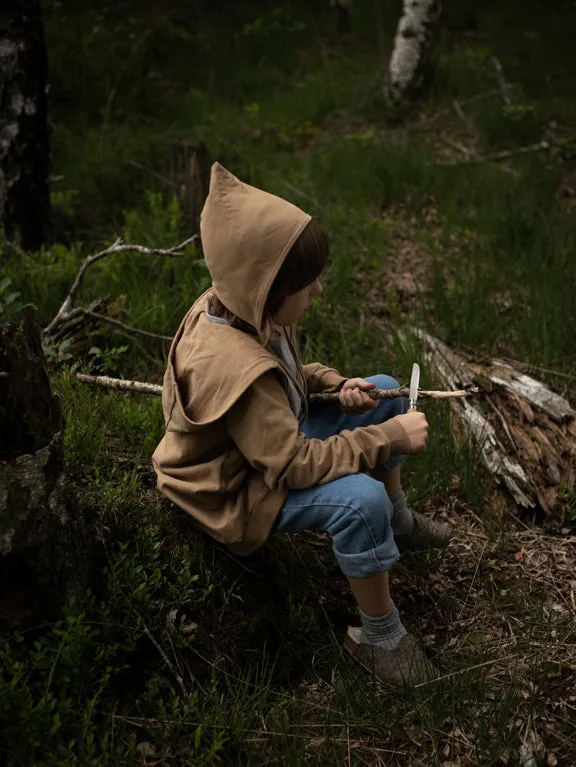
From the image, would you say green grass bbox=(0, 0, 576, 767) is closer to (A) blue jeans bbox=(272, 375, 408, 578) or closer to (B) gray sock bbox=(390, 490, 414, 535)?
(B) gray sock bbox=(390, 490, 414, 535)

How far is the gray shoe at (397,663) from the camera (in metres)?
2.59

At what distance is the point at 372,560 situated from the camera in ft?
8.16

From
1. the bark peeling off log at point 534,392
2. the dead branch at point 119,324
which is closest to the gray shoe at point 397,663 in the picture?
the bark peeling off log at point 534,392

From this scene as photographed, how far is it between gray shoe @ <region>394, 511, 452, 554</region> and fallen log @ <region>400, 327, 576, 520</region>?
0.48 m

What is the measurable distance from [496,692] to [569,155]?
4.99 m

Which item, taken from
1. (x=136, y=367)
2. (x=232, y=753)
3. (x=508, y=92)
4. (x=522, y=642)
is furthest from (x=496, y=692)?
(x=508, y=92)

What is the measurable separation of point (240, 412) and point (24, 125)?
127 inches

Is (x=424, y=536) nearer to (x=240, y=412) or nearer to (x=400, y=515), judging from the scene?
(x=400, y=515)

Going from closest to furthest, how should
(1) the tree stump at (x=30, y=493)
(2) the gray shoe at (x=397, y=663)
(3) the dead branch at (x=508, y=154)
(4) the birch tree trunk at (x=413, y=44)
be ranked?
(1) the tree stump at (x=30, y=493)
(2) the gray shoe at (x=397, y=663)
(3) the dead branch at (x=508, y=154)
(4) the birch tree trunk at (x=413, y=44)

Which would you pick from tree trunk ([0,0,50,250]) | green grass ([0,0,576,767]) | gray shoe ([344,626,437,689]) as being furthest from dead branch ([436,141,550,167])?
gray shoe ([344,626,437,689])

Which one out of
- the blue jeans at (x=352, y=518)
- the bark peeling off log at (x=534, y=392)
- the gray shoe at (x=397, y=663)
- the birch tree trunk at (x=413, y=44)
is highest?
the birch tree trunk at (x=413, y=44)

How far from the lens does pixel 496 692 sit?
2551mm

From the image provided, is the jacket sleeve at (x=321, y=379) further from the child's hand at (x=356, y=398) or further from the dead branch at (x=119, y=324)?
the dead branch at (x=119, y=324)

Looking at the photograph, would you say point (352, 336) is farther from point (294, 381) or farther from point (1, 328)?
point (1, 328)
